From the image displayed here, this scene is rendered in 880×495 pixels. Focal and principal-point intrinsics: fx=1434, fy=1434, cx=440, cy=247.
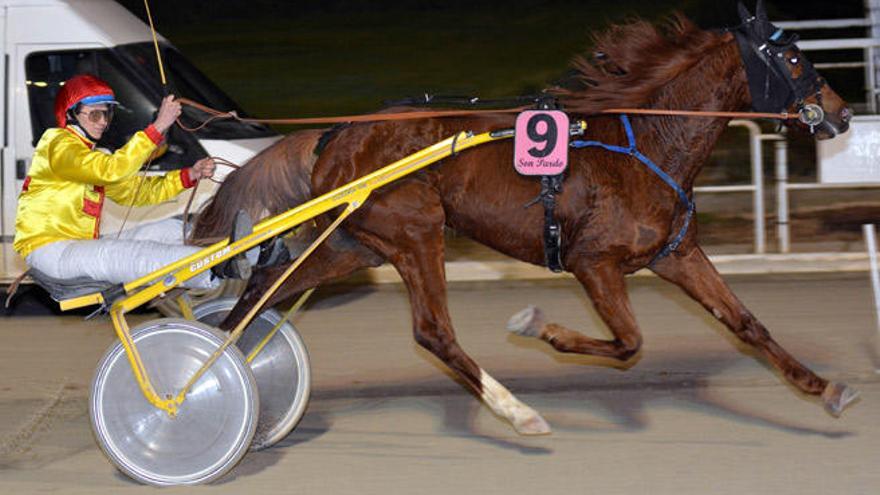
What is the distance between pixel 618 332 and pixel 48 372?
3.12 meters

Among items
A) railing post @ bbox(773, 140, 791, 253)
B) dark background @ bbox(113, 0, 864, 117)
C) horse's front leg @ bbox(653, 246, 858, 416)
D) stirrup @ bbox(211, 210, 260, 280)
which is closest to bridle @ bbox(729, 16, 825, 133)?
horse's front leg @ bbox(653, 246, 858, 416)

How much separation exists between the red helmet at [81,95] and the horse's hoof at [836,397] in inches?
119

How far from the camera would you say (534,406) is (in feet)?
20.6

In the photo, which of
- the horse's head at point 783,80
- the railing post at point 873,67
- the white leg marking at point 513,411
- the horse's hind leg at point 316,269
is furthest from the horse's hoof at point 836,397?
the railing post at point 873,67

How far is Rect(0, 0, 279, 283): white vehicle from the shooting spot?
26.6 ft

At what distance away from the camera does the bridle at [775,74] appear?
5.59 metres

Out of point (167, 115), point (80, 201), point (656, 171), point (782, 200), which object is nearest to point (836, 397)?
point (656, 171)

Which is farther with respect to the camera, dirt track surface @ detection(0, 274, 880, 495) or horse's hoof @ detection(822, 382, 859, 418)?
horse's hoof @ detection(822, 382, 859, 418)

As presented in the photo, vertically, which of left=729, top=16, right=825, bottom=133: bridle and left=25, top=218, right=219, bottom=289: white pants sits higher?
left=729, top=16, right=825, bottom=133: bridle

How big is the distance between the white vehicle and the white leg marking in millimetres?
3049

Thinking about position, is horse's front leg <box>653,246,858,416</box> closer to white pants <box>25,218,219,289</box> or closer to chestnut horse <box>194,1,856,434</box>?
chestnut horse <box>194,1,856,434</box>

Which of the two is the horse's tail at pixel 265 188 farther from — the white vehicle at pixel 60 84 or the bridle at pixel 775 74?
the white vehicle at pixel 60 84

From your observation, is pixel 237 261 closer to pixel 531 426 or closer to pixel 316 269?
pixel 316 269

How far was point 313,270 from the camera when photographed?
19.6 feet
